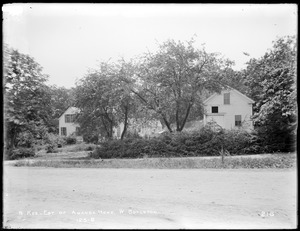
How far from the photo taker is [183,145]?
2200cm

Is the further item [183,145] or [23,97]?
[183,145]

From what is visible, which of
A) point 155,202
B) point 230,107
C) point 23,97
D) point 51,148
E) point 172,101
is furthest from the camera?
point 230,107

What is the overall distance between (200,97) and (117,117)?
7100 millimetres

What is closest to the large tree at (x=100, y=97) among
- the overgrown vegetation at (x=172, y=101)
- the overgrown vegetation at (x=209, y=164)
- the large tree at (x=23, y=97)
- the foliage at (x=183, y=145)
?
the overgrown vegetation at (x=172, y=101)

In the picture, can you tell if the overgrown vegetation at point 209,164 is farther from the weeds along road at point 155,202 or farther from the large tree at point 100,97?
the large tree at point 100,97

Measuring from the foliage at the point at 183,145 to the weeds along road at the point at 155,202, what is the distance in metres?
9.52

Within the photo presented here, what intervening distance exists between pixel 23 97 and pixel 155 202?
4632 millimetres

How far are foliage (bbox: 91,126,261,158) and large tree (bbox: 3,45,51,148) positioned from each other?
1217 centimetres

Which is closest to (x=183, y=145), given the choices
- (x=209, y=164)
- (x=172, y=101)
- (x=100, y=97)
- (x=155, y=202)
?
(x=172, y=101)

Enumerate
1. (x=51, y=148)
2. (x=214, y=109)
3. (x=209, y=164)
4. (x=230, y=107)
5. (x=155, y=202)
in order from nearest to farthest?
(x=155, y=202) < (x=209, y=164) < (x=51, y=148) < (x=230, y=107) < (x=214, y=109)

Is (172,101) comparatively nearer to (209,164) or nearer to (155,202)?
(209,164)

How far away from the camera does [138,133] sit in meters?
25.6

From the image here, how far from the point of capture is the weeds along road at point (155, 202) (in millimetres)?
6348

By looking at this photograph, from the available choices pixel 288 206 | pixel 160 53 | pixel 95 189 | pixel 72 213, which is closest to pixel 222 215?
pixel 288 206
